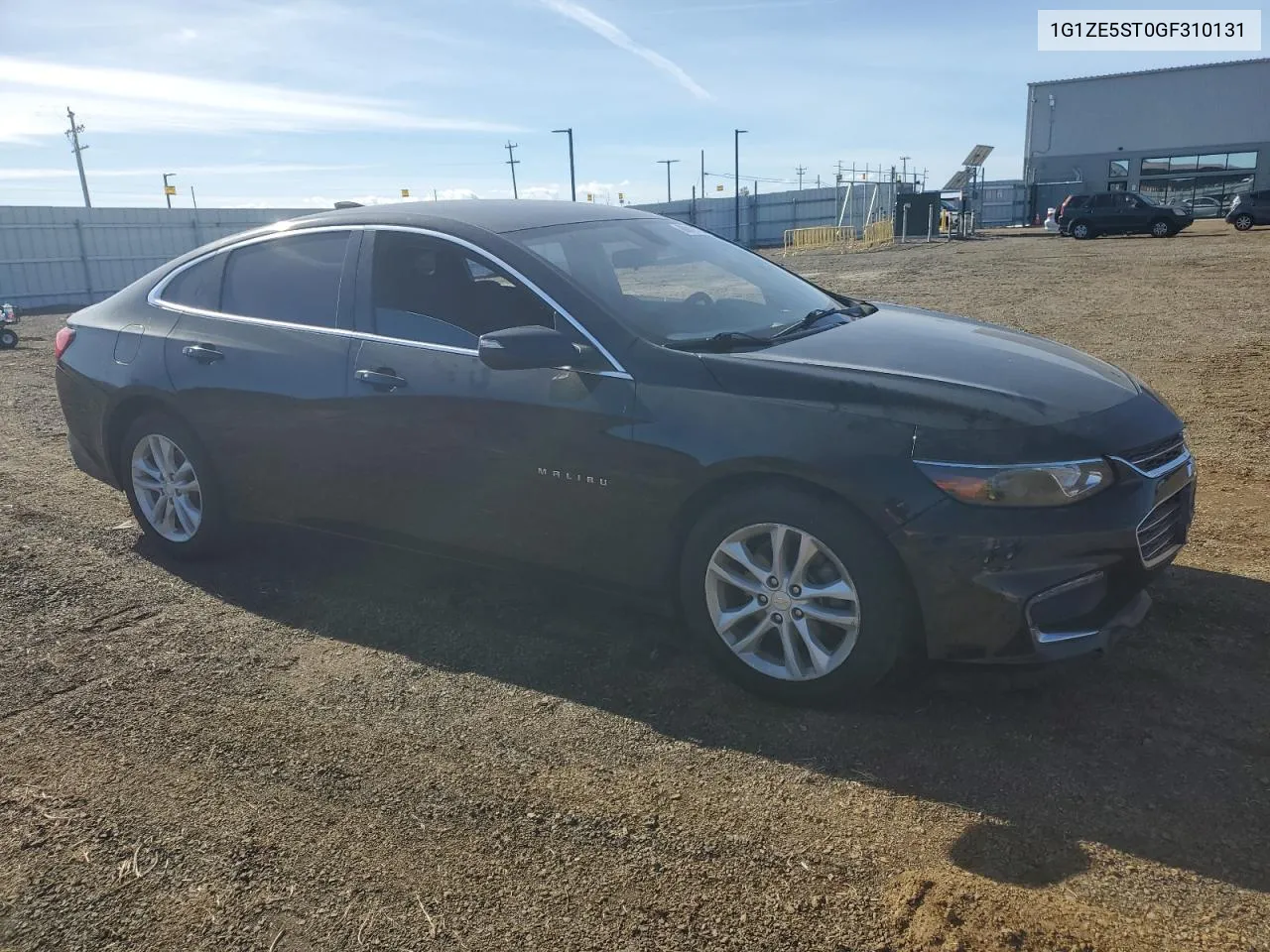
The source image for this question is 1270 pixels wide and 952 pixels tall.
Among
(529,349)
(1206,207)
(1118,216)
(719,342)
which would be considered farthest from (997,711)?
(1206,207)

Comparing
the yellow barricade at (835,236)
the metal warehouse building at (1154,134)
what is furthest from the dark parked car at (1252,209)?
the metal warehouse building at (1154,134)

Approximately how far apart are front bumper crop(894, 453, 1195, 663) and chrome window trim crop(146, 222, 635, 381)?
1250 millimetres

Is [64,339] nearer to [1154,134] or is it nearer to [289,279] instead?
[289,279]

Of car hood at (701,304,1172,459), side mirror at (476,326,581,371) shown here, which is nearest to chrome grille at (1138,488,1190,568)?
car hood at (701,304,1172,459)

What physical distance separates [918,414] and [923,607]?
0.61 m

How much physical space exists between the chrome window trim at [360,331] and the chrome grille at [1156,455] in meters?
1.71

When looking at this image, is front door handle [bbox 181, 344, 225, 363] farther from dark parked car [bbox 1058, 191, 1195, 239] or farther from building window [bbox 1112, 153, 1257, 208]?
building window [bbox 1112, 153, 1257, 208]

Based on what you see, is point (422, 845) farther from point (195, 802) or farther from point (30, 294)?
point (30, 294)

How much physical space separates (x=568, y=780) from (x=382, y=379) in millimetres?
1942

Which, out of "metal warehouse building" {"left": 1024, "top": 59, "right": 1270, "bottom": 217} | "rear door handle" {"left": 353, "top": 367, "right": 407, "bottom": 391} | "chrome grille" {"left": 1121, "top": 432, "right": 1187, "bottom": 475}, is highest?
"metal warehouse building" {"left": 1024, "top": 59, "right": 1270, "bottom": 217}

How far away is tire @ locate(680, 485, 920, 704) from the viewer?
316 cm

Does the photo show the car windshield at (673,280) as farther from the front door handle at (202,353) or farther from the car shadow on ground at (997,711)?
the front door handle at (202,353)

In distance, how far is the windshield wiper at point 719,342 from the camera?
3.67 metres

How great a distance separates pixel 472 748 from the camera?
3266mm
